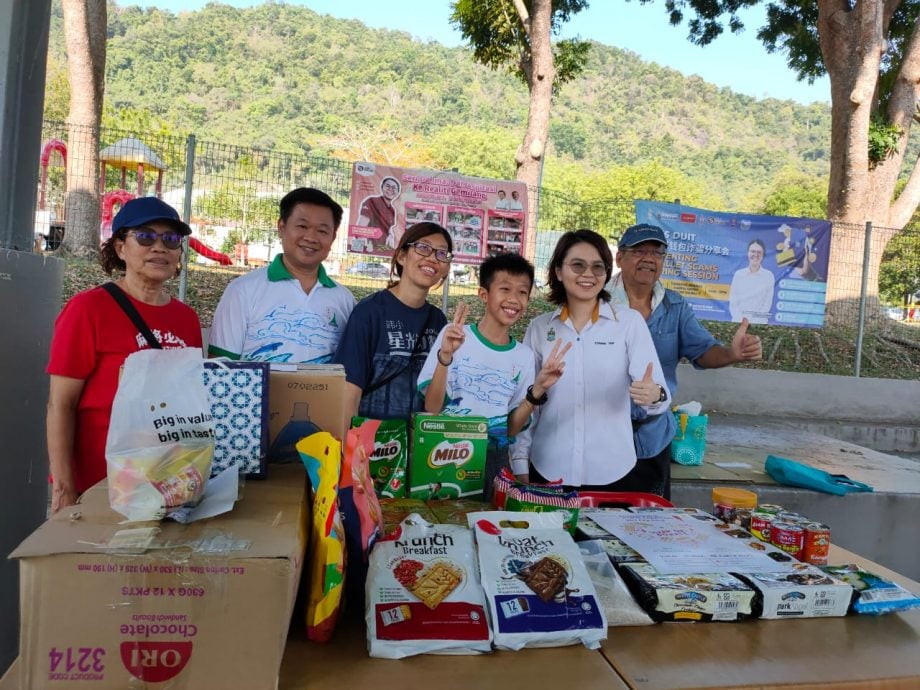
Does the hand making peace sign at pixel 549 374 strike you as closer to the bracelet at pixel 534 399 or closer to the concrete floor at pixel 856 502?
the bracelet at pixel 534 399

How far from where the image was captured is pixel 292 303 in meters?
2.71

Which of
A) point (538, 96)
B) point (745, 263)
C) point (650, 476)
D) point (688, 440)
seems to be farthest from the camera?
point (538, 96)

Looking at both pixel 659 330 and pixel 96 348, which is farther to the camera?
pixel 659 330

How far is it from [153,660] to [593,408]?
6.15 feet

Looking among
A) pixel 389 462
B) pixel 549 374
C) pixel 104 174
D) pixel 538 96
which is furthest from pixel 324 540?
pixel 538 96

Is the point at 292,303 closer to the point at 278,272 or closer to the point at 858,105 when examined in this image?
the point at 278,272

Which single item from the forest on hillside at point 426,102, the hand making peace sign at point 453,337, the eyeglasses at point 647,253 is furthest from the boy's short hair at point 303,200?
the forest on hillside at point 426,102

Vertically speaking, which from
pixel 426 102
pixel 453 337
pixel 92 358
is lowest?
pixel 92 358

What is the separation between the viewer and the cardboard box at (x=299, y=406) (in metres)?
1.59

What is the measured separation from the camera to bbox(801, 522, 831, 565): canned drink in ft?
6.08

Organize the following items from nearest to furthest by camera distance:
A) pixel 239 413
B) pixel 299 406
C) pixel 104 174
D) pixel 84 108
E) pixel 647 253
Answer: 1. pixel 239 413
2. pixel 299 406
3. pixel 647 253
4. pixel 104 174
5. pixel 84 108

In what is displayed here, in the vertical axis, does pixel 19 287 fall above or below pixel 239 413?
above

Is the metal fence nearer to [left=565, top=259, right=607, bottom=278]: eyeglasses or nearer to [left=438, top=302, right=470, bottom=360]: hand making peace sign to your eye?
[left=565, top=259, right=607, bottom=278]: eyeglasses

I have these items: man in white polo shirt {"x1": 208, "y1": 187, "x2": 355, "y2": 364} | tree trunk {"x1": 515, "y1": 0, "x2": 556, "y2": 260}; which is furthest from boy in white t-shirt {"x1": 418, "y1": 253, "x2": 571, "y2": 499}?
tree trunk {"x1": 515, "y1": 0, "x2": 556, "y2": 260}
